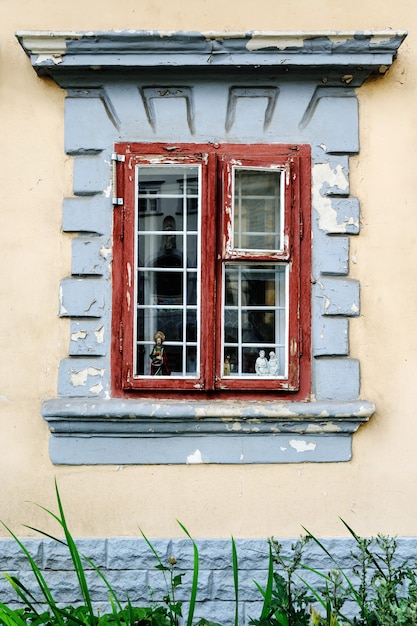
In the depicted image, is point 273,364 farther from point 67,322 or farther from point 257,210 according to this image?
point 67,322

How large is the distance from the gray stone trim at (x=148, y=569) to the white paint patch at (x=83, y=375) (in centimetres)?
98

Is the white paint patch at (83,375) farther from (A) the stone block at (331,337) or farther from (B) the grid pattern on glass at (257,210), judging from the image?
(A) the stone block at (331,337)

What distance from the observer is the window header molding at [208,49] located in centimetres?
432

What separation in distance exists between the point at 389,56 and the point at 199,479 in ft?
9.48

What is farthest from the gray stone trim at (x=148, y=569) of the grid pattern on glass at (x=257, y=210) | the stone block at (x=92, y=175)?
the stone block at (x=92, y=175)

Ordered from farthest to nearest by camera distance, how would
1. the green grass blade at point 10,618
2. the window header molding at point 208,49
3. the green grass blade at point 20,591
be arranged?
the window header molding at point 208,49, the green grass blade at point 20,591, the green grass blade at point 10,618

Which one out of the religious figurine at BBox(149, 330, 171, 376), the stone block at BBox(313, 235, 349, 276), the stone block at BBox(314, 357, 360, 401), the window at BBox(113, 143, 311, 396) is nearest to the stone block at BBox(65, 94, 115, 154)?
the window at BBox(113, 143, 311, 396)

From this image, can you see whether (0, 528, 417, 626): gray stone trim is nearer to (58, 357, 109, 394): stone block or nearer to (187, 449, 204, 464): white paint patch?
(187, 449, 204, 464): white paint patch

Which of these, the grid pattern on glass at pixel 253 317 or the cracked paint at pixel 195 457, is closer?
the cracked paint at pixel 195 457

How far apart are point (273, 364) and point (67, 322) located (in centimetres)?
134

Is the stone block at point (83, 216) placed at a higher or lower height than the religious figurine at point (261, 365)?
higher

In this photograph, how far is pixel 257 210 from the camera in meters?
4.62

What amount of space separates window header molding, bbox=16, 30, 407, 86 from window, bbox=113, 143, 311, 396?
51cm

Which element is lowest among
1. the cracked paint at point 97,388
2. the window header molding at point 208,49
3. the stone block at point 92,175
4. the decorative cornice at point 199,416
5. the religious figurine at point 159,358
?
the decorative cornice at point 199,416
